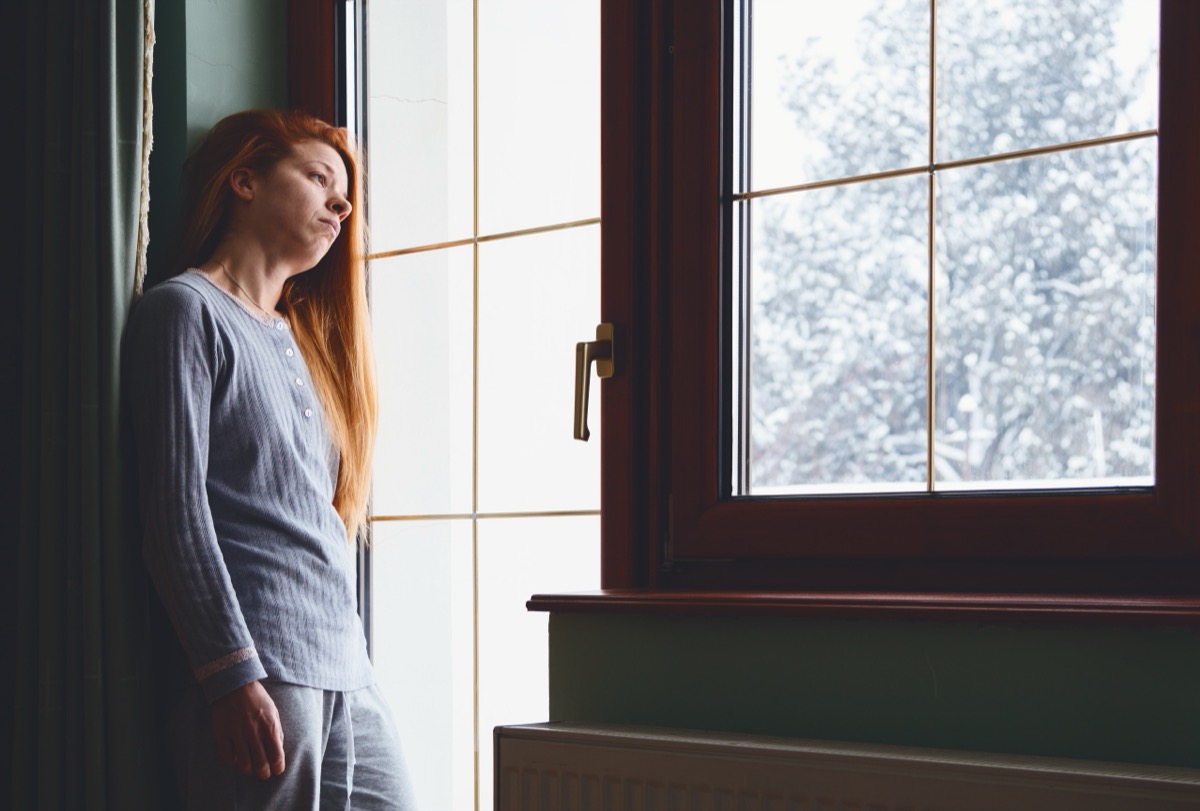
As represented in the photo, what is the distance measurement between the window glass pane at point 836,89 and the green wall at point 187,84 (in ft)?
2.78

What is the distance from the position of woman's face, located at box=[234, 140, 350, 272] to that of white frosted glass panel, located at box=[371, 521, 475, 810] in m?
0.47

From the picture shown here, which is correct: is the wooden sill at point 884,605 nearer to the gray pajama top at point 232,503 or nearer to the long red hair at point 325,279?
the gray pajama top at point 232,503

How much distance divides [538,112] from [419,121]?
0.80 ft

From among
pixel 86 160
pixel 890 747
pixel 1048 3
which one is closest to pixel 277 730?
pixel 890 747

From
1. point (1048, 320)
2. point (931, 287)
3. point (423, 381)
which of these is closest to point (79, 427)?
point (423, 381)

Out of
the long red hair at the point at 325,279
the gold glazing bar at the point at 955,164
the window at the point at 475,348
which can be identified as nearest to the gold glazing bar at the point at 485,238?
the window at the point at 475,348

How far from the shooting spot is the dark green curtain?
5.32ft

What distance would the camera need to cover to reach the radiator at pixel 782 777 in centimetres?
112

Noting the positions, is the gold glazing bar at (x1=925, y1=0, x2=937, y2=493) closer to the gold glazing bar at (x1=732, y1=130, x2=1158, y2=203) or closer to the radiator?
the gold glazing bar at (x1=732, y1=130, x2=1158, y2=203)

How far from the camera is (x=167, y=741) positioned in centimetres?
163

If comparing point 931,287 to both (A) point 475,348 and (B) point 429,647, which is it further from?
(B) point 429,647

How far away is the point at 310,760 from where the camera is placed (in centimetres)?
154

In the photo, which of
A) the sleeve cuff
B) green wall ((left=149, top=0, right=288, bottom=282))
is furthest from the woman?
green wall ((left=149, top=0, right=288, bottom=282))

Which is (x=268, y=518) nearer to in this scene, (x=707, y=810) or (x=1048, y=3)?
(x=707, y=810)
